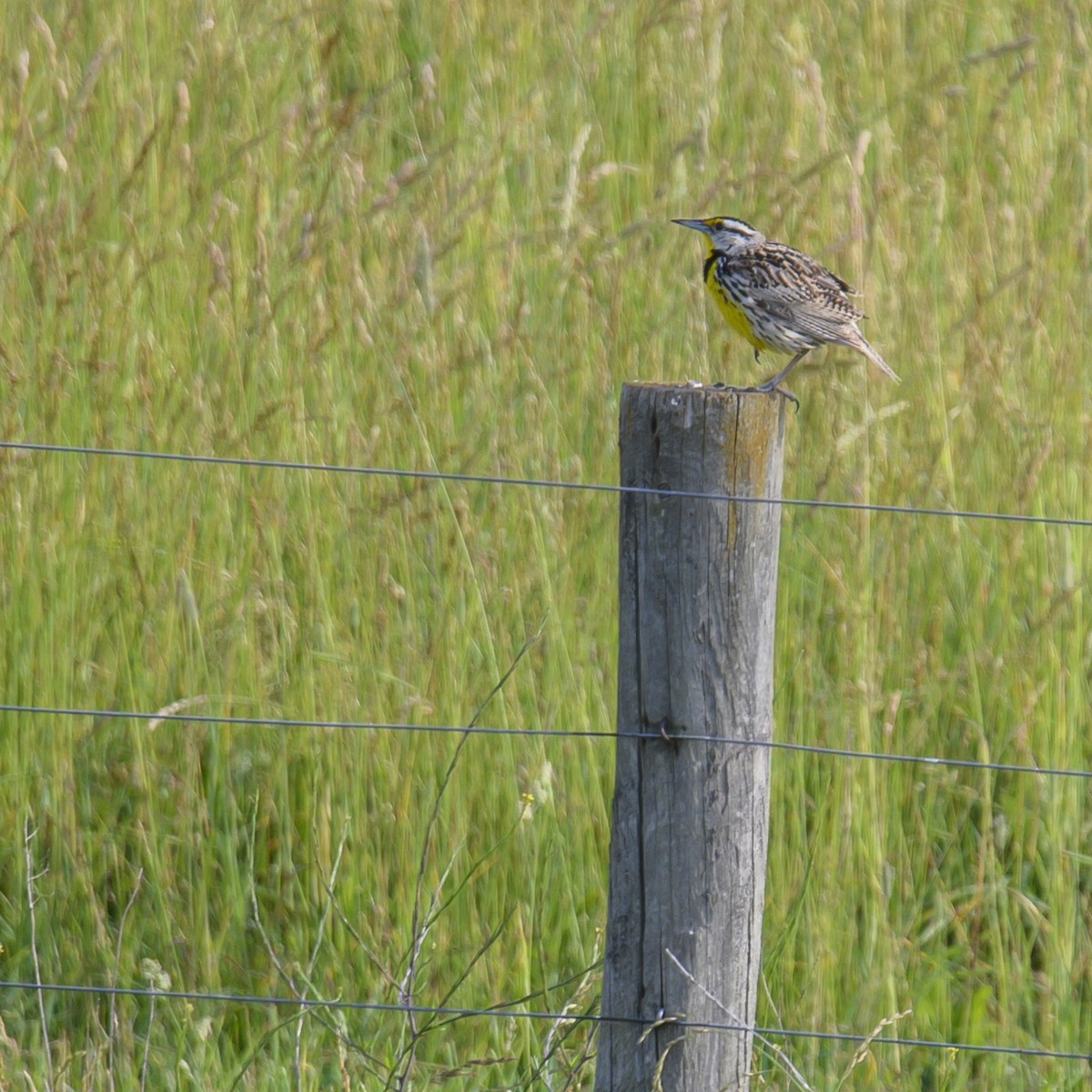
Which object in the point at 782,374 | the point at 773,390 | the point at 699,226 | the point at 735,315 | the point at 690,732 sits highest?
the point at 699,226

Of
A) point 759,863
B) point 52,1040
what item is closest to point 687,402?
point 759,863

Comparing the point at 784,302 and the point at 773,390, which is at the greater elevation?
the point at 784,302

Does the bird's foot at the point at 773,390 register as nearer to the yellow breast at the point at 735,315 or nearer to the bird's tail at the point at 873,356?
A: the yellow breast at the point at 735,315

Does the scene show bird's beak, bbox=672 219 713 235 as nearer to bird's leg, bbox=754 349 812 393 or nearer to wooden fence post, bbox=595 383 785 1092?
bird's leg, bbox=754 349 812 393

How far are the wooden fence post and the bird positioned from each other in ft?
3.91

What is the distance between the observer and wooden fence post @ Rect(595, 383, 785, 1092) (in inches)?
85.0

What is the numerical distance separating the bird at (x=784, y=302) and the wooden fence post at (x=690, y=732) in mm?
1192

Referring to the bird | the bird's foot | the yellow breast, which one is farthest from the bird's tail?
the bird's foot

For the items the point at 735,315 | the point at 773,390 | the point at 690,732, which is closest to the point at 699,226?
the point at 735,315

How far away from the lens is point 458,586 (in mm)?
3506

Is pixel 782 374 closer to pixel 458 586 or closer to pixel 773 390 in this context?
pixel 458 586

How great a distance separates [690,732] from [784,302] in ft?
5.21

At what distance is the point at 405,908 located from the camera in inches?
127

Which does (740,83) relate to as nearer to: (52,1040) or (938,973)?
(938,973)
